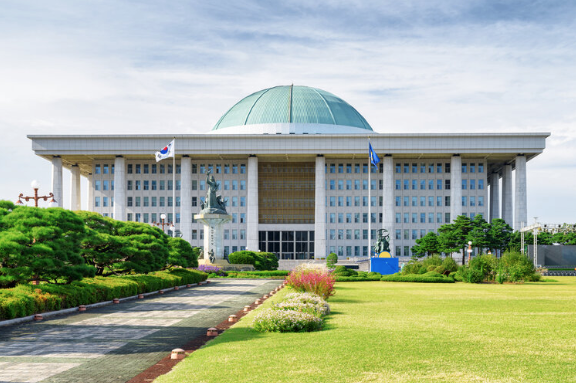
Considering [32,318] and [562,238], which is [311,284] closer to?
[32,318]

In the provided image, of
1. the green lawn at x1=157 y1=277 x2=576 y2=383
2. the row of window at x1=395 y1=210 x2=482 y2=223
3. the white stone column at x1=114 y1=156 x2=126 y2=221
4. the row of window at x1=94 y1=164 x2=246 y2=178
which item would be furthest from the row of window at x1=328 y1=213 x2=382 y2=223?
the green lawn at x1=157 y1=277 x2=576 y2=383

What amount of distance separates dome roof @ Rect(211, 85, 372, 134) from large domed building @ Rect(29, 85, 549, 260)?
29cm

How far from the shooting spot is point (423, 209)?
102 m

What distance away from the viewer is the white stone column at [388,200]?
9894cm

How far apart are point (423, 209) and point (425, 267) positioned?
4985 centimetres

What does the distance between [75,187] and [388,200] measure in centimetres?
5683

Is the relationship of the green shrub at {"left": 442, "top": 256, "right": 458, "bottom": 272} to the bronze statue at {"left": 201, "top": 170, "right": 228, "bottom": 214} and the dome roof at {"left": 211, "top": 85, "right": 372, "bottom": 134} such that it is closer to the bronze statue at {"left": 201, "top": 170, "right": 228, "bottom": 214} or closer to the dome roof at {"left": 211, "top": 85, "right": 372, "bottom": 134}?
the bronze statue at {"left": 201, "top": 170, "right": 228, "bottom": 214}

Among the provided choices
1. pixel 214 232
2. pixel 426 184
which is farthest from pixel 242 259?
pixel 426 184

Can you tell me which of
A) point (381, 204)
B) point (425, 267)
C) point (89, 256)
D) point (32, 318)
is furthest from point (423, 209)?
point (32, 318)

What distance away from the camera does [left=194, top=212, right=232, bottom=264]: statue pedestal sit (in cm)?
5812

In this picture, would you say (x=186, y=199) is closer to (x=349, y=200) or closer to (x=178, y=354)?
(x=349, y=200)

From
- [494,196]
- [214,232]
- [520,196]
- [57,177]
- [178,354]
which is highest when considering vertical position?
[57,177]

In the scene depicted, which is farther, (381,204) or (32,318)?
(381,204)

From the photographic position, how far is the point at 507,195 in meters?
103
